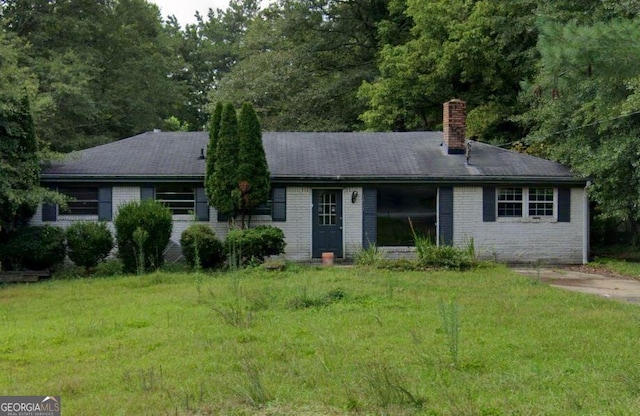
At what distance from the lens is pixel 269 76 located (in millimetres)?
27000

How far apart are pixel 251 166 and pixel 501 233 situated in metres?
7.20

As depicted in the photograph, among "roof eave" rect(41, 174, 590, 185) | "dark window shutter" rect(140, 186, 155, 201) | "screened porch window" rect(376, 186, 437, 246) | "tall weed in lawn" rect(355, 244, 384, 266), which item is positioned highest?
"roof eave" rect(41, 174, 590, 185)

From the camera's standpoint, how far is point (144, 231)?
44.4ft

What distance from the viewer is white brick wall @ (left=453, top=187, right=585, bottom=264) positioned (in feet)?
54.6

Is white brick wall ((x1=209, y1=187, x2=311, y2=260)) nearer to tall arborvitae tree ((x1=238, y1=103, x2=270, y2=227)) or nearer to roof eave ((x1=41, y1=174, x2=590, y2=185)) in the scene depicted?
roof eave ((x1=41, y1=174, x2=590, y2=185))

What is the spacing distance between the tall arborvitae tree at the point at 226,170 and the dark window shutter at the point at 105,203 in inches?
115

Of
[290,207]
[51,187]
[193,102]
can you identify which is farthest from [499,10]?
[193,102]

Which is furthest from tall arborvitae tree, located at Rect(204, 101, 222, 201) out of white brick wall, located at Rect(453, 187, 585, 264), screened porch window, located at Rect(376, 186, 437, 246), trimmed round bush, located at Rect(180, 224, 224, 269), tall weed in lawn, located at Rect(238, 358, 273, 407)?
tall weed in lawn, located at Rect(238, 358, 273, 407)

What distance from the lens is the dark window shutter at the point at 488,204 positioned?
1664 cm

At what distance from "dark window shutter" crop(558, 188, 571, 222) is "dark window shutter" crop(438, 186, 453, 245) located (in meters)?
3.09

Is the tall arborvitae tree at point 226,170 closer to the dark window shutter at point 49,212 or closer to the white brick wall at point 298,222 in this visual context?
the white brick wall at point 298,222

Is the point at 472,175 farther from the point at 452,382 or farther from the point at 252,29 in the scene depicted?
the point at 252,29

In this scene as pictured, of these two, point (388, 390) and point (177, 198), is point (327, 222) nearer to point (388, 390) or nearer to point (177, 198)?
point (177, 198)

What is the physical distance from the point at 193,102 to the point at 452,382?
129 feet
